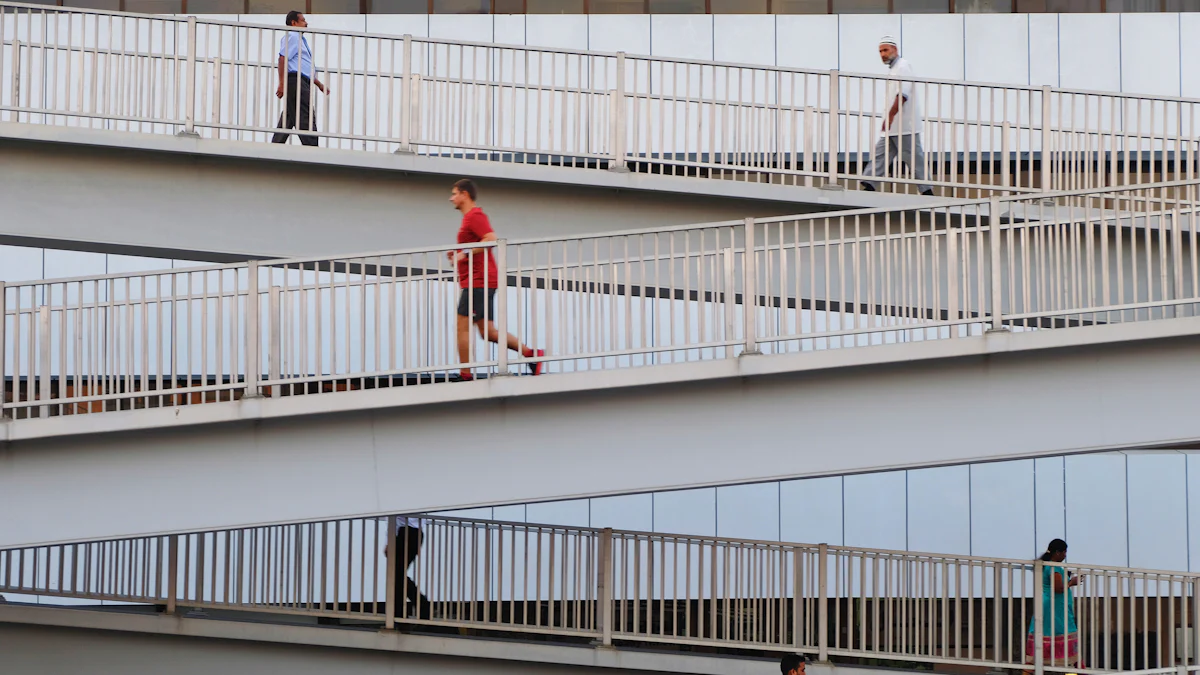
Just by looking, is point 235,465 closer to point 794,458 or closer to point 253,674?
point 253,674

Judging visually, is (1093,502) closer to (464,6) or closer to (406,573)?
(406,573)

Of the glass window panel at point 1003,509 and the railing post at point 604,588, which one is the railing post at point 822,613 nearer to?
the railing post at point 604,588

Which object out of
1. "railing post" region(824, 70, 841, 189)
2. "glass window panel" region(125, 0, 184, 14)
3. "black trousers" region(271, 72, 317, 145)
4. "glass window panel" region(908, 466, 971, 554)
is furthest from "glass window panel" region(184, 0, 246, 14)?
"glass window panel" region(908, 466, 971, 554)

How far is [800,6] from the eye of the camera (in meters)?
19.6

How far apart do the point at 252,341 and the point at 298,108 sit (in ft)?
11.0

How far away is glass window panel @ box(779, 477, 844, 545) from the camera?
62.6 feet

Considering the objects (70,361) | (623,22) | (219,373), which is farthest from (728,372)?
(70,361)

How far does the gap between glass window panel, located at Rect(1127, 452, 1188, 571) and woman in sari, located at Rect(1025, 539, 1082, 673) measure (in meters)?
6.83

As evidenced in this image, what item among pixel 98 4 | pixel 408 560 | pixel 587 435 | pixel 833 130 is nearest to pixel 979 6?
pixel 833 130

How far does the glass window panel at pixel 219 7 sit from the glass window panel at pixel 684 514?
9.19 metres

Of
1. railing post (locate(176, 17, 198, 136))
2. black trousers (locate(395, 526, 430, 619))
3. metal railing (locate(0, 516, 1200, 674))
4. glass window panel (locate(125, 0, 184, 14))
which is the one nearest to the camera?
railing post (locate(176, 17, 198, 136))

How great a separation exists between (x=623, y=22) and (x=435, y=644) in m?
9.95

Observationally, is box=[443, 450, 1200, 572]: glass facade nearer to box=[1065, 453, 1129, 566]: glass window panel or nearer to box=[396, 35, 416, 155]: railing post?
box=[1065, 453, 1129, 566]: glass window panel

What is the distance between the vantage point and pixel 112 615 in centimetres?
1289
